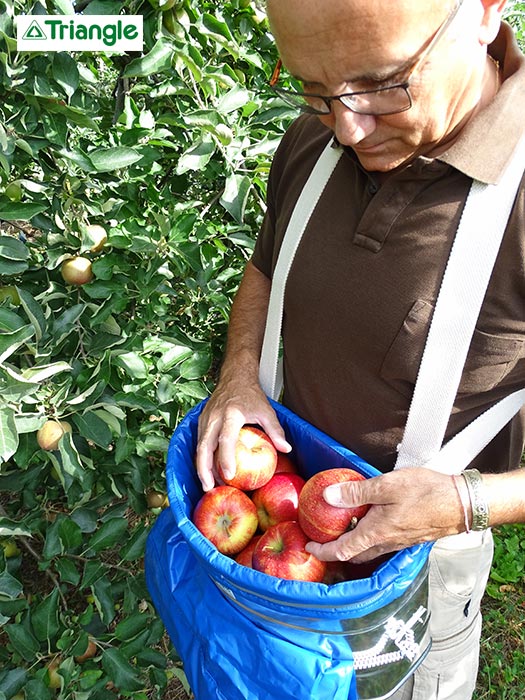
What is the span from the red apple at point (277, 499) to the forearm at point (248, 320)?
33 cm

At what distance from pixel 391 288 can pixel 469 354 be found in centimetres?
18

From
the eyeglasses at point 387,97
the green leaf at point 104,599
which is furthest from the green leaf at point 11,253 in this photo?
the green leaf at point 104,599

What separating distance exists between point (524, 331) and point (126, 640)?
120 cm

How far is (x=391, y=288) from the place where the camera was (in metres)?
1.15

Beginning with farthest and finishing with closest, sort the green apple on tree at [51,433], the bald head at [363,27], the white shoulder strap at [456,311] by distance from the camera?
the green apple on tree at [51,433] < the white shoulder strap at [456,311] < the bald head at [363,27]

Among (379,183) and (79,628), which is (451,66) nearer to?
(379,183)

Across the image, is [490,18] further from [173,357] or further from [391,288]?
[173,357]

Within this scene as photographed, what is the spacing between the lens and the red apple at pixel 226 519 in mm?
1224

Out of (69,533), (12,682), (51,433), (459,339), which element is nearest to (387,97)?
(459,339)

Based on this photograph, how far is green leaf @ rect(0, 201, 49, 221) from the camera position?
137 centimetres

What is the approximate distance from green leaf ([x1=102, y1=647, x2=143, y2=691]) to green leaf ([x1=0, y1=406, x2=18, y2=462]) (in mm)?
587

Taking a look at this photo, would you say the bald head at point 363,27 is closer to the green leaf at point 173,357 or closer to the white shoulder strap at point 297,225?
the white shoulder strap at point 297,225

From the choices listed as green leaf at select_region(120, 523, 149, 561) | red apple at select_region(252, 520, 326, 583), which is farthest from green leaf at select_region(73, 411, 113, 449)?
red apple at select_region(252, 520, 326, 583)

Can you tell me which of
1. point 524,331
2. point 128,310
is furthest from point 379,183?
point 128,310
